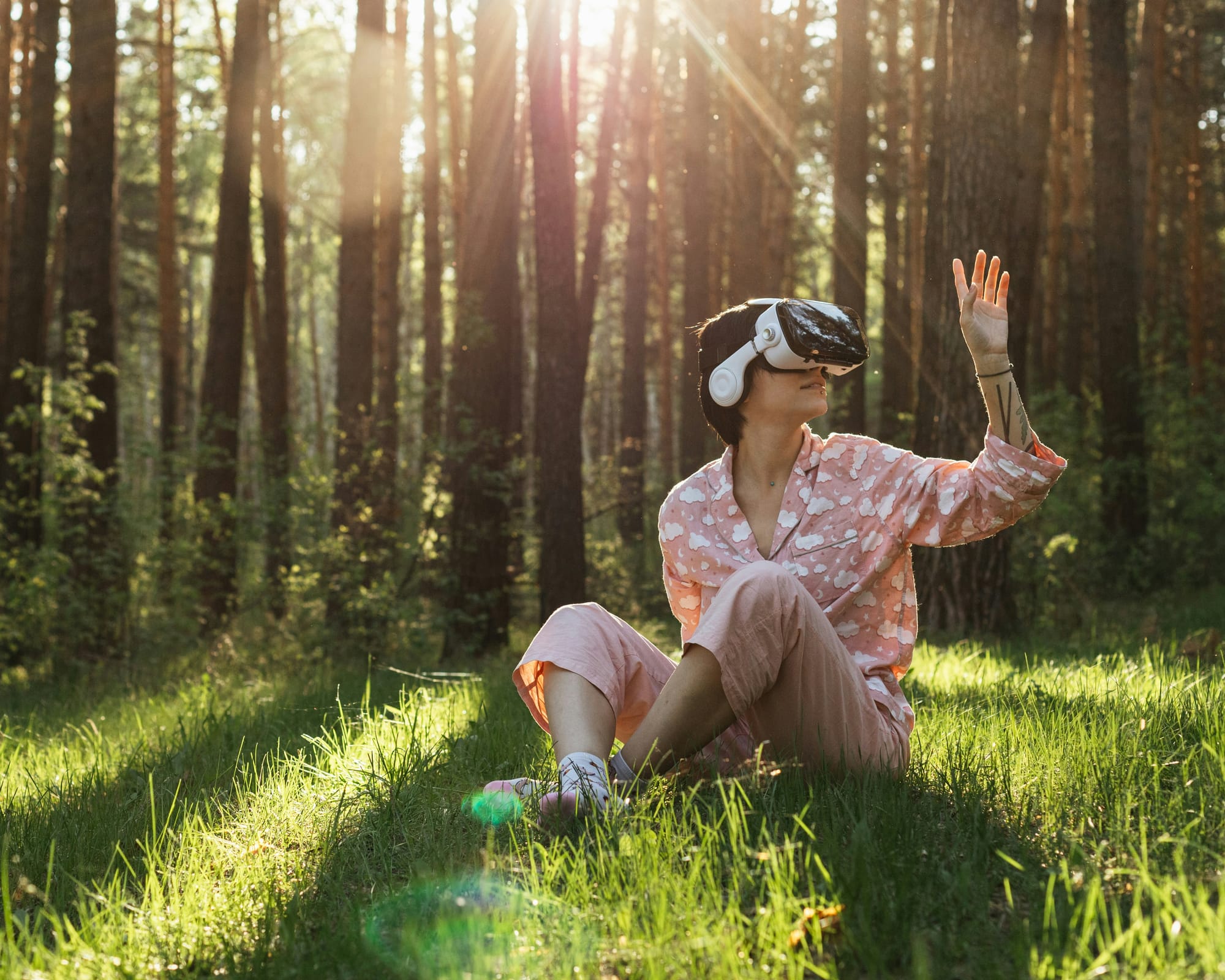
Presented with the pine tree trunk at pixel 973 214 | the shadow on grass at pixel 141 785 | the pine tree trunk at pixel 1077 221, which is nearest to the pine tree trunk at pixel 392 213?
the pine tree trunk at pixel 973 214

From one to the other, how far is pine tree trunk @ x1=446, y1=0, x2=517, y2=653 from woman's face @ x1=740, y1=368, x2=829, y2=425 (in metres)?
5.50

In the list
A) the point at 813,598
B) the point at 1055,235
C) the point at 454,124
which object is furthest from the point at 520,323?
the point at 813,598

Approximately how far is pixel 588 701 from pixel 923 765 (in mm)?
1014

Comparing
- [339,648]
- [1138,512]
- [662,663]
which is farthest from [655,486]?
[662,663]

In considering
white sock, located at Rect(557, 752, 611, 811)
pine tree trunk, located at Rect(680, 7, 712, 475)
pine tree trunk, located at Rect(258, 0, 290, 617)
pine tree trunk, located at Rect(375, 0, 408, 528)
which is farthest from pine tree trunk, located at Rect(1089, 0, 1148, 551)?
white sock, located at Rect(557, 752, 611, 811)

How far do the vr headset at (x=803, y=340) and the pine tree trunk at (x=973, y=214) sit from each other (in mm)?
4382

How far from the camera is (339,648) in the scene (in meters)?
8.98

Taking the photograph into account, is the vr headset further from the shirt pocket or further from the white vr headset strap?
the shirt pocket

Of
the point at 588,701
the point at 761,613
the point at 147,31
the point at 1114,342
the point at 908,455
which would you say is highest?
the point at 147,31

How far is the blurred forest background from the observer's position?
8828 mm

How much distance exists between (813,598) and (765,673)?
266 millimetres

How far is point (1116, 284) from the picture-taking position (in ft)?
44.9

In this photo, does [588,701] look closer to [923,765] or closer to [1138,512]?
[923,765]

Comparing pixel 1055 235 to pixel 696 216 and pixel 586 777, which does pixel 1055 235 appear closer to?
pixel 696 216
